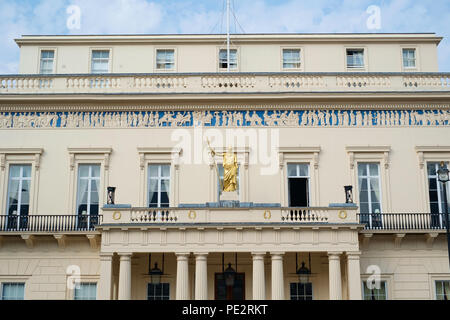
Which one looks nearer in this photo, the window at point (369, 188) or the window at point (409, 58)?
the window at point (369, 188)

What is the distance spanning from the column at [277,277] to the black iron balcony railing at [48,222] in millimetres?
7313

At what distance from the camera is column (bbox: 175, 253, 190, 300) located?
20922 mm

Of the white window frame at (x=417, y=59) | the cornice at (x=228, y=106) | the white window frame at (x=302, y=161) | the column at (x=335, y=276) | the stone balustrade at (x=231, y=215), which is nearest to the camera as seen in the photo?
the column at (x=335, y=276)

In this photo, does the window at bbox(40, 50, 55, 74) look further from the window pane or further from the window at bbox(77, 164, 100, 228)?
the window pane

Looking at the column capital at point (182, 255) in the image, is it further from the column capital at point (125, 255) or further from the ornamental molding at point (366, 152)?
the ornamental molding at point (366, 152)

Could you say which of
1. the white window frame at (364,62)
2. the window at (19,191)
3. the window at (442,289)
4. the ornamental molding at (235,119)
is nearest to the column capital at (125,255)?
the window at (19,191)

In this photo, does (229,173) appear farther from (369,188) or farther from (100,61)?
(100,61)

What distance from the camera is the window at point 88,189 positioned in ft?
80.6

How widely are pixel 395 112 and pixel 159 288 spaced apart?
1199cm

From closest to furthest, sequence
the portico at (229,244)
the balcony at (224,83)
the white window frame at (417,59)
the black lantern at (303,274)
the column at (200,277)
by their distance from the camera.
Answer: the column at (200,277) < the portico at (229,244) < the black lantern at (303,274) < the balcony at (224,83) < the white window frame at (417,59)

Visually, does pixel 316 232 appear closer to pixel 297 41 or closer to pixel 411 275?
pixel 411 275
